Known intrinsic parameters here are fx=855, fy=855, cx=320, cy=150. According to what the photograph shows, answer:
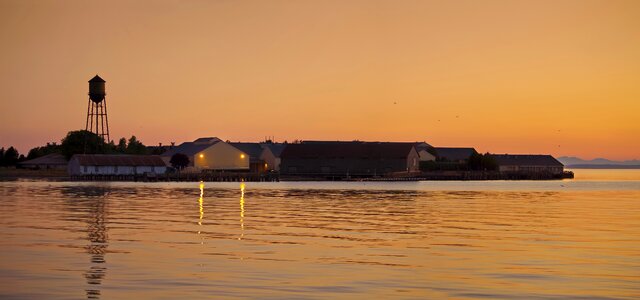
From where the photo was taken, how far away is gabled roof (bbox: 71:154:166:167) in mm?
129863

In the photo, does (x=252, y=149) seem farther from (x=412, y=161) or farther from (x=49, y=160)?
(x=49, y=160)

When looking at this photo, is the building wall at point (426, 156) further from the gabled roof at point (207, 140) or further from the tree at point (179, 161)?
the tree at point (179, 161)

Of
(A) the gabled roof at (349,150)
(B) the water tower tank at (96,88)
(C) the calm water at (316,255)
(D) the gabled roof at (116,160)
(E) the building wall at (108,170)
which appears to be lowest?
(C) the calm water at (316,255)

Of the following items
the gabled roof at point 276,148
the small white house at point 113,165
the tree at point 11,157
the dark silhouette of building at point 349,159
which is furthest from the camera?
the tree at point 11,157

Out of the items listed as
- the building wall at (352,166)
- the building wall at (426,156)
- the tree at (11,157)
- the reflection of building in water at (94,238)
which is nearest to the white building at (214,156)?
the building wall at (352,166)

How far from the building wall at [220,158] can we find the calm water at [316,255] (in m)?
102

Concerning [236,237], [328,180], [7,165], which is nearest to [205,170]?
[328,180]

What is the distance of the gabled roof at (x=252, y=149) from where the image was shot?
166 meters

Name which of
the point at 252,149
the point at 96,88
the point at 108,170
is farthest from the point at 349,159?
the point at 96,88

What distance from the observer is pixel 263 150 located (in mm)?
167625

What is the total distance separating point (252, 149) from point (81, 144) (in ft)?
114

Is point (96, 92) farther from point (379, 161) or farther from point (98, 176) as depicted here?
point (379, 161)

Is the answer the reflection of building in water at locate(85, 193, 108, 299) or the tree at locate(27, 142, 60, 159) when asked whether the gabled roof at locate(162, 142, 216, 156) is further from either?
the reflection of building in water at locate(85, 193, 108, 299)

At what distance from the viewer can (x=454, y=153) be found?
647 ft
